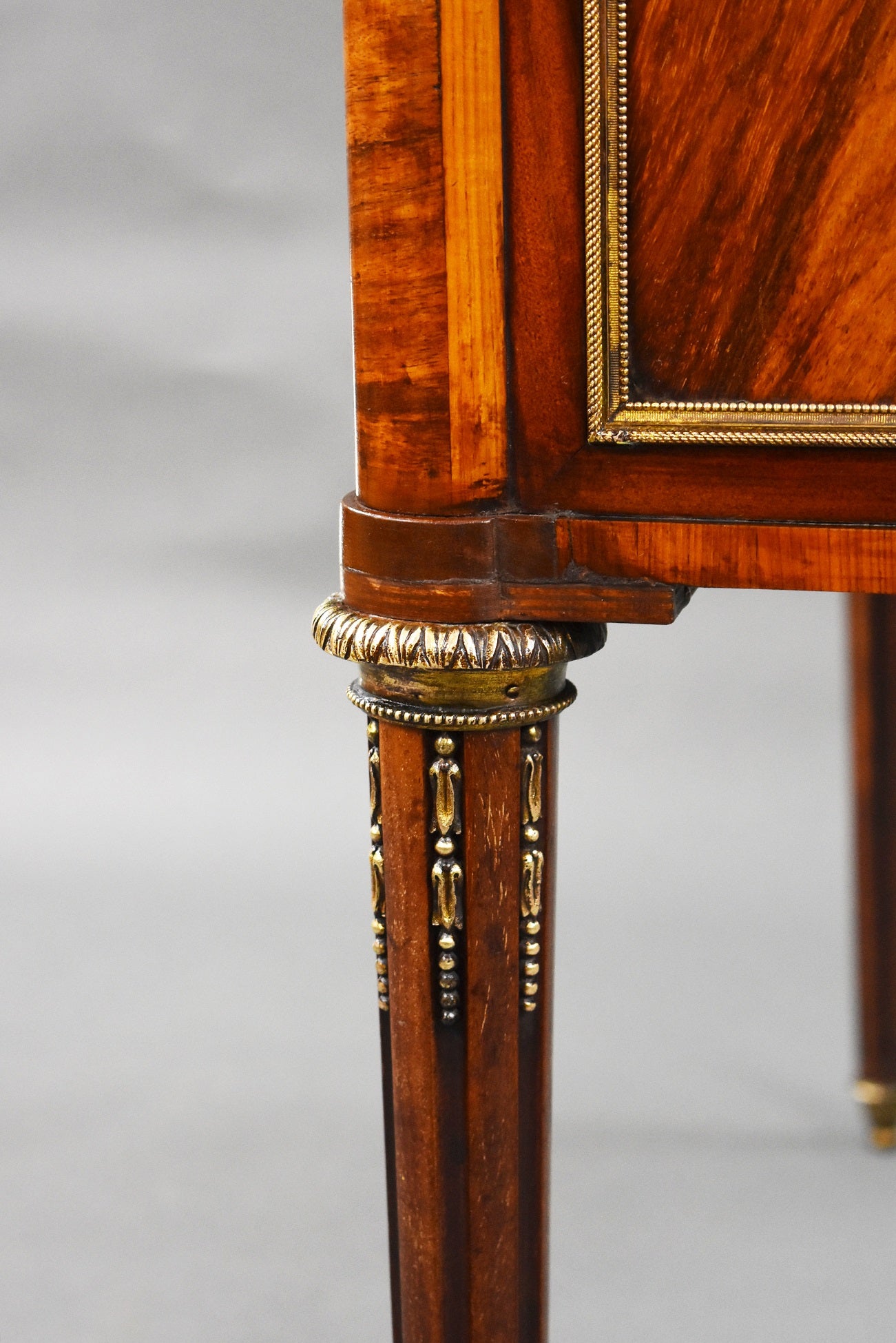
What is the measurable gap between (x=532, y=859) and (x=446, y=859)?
1.5 inches

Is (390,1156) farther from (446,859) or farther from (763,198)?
(763,198)

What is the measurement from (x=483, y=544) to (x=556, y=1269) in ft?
2.08

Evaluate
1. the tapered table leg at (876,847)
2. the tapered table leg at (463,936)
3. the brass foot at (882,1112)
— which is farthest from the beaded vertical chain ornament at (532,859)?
the brass foot at (882,1112)

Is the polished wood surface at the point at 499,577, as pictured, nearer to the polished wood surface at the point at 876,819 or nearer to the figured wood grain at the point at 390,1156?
the figured wood grain at the point at 390,1156

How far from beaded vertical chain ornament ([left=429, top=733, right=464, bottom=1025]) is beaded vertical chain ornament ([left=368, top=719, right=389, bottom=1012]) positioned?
0.11ft

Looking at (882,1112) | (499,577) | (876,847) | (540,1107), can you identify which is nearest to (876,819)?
(876,847)

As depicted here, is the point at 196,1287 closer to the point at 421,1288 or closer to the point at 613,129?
the point at 421,1288

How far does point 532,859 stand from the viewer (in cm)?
77

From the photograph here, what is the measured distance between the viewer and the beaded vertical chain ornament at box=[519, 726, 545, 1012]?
2.51 ft

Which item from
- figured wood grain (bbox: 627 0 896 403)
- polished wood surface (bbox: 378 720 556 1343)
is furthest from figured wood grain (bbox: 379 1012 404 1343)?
figured wood grain (bbox: 627 0 896 403)

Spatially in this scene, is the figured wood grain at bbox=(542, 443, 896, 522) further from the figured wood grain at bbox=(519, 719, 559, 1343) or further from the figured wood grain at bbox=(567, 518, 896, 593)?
the figured wood grain at bbox=(519, 719, 559, 1343)

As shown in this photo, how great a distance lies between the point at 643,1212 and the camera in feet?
4.07

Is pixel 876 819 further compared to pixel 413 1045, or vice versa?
pixel 876 819

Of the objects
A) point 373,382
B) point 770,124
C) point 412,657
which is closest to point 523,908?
point 412,657
